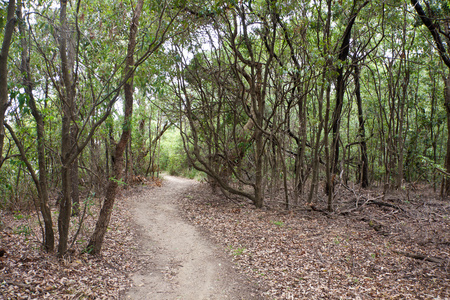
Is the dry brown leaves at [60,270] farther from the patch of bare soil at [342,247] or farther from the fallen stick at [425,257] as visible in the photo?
the fallen stick at [425,257]

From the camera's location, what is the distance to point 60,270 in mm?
4656

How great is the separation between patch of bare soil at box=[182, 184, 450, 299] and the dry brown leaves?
2.39 metres

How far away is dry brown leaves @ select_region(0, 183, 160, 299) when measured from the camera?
403 centimetres

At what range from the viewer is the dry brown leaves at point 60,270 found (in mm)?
4027

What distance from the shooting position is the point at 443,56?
921 centimetres

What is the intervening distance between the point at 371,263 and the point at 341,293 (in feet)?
4.68

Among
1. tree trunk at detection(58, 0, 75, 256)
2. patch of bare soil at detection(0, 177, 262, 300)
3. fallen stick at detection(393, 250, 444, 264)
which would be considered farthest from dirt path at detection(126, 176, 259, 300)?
fallen stick at detection(393, 250, 444, 264)

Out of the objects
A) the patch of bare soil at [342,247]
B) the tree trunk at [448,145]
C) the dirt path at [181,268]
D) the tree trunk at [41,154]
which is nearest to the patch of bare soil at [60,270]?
the tree trunk at [41,154]

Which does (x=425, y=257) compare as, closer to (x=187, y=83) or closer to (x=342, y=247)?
(x=342, y=247)

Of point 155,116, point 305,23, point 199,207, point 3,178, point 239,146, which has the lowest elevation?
point 199,207

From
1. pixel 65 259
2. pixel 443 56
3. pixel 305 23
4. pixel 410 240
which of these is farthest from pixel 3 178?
pixel 443 56

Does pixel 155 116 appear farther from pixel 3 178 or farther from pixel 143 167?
pixel 3 178

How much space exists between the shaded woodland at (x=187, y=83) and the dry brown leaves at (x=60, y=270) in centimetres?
28

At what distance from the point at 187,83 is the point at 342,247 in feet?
29.0
